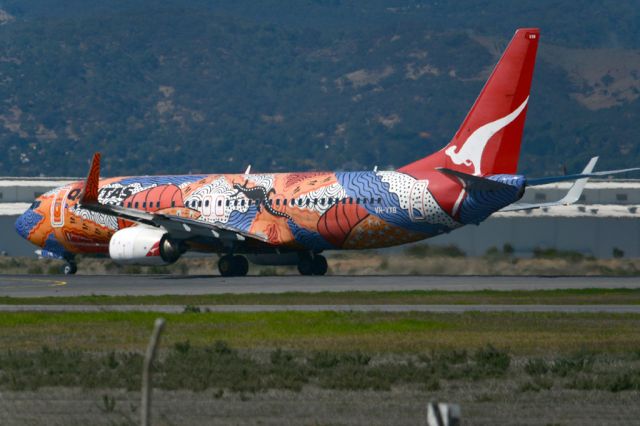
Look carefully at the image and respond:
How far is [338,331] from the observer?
1203 inches

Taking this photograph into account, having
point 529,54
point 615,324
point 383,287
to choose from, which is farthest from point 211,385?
point 529,54

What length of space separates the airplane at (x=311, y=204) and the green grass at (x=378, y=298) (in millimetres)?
6064

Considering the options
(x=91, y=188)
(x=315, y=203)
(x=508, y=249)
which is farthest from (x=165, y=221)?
(x=508, y=249)

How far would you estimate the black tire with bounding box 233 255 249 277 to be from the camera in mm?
53250

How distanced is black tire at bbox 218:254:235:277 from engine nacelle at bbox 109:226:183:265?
2.19m

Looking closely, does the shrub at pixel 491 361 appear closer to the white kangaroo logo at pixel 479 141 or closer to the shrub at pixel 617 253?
the white kangaroo logo at pixel 479 141

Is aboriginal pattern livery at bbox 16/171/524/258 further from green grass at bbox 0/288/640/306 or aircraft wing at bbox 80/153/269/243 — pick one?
green grass at bbox 0/288/640/306

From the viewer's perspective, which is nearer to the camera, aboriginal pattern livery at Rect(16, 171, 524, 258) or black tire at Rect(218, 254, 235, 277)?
aboriginal pattern livery at Rect(16, 171, 524, 258)

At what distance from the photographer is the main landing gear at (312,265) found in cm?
5378

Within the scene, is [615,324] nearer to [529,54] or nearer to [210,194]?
[529,54]

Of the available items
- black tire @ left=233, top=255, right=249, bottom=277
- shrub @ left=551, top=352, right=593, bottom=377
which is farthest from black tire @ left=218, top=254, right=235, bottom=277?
shrub @ left=551, top=352, right=593, bottom=377

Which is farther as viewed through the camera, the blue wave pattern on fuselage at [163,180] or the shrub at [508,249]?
the shrub at [508,249]


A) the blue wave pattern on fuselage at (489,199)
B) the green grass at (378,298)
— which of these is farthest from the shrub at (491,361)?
the blue wave pattern on fuselage at (489,199)

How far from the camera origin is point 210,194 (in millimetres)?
53844
